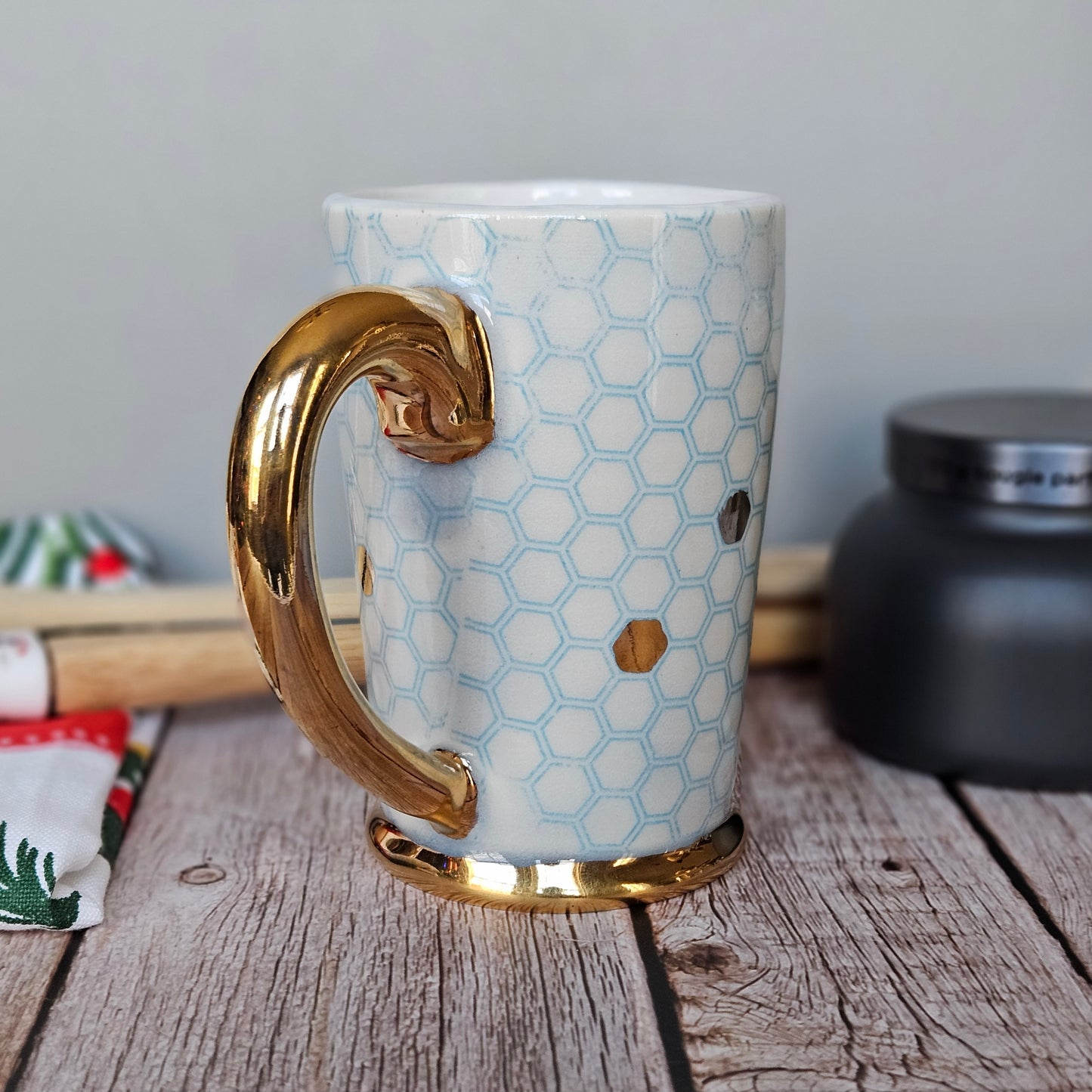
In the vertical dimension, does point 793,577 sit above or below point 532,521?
below

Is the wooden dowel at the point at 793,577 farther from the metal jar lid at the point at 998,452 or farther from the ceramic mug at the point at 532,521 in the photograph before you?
the ceramic mug at the point at 532,521

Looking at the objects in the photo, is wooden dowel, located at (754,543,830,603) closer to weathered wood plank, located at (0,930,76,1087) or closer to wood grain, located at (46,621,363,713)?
wood grain, located at (46,621,363,713)

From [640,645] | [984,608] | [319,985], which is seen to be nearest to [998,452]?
[984,608]

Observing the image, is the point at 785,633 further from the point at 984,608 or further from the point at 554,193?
the point at 554,193

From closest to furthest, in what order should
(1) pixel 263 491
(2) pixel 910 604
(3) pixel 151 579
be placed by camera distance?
(1) pixel 263 491, (2) pixel 910 604, (3) pixel 151 579

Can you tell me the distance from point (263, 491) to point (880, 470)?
1.37 feet

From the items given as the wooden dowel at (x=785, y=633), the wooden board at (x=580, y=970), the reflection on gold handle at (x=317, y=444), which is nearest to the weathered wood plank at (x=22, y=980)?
the wooden board at (x=580, y=970)

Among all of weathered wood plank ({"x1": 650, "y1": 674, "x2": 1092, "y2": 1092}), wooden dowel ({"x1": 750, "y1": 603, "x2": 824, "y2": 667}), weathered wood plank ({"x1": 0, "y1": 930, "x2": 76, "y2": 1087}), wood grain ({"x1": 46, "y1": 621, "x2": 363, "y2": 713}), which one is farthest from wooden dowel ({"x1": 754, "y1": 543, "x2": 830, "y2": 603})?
weathered wood plank ({"x1": 0, "y1": 930, "x2": 76, "y2": 1087})

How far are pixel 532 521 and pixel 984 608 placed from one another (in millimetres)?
204

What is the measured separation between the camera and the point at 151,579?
605 millimetres

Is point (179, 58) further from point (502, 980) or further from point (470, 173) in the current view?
point (502, 980)

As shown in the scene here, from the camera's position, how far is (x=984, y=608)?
47 centimetres

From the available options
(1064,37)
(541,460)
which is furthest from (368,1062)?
(1064,37)

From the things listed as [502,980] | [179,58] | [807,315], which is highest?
[179,58]
